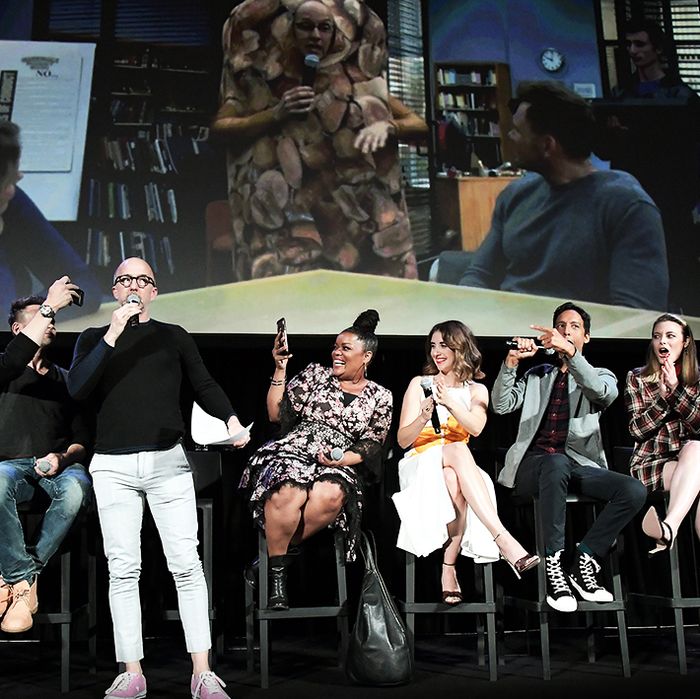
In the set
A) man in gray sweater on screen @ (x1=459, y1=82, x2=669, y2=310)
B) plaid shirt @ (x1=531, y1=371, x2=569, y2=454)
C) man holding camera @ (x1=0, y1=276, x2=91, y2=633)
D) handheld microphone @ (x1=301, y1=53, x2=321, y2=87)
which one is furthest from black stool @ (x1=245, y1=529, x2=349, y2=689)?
handheld microphone @ (x1=301, y1=53, x2=321, y2=87)

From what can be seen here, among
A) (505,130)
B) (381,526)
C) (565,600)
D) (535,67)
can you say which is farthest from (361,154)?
(565,600)

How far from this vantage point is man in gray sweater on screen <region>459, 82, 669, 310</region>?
4.17 meters

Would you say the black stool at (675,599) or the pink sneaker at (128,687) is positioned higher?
the black stool at (675,599)

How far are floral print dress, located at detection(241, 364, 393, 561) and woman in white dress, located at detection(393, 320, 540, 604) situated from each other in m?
0.14

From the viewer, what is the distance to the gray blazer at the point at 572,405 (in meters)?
3.40

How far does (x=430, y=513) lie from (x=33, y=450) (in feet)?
4.78

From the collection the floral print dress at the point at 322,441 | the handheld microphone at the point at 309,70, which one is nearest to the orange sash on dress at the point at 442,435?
the floral print dress at the point at 322,441

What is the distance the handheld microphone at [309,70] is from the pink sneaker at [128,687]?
2.75 metres

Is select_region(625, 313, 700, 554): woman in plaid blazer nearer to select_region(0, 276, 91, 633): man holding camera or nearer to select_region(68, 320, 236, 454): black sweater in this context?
select_region(68, 320, 236, 454): black sweater

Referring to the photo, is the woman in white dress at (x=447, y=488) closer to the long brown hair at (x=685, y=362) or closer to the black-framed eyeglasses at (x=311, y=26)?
the long brown hair at (x=685, y=362)

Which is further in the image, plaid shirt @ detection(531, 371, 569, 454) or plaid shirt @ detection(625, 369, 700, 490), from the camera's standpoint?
plaid shirt @ detection(531, 371, 569, 454)

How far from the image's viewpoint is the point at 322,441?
134 inches

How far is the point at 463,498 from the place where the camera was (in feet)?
10.7

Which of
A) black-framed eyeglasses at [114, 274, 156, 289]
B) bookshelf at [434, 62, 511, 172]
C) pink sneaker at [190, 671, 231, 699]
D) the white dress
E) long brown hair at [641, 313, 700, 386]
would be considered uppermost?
bookshelf at [434, 62, 511, 172]
